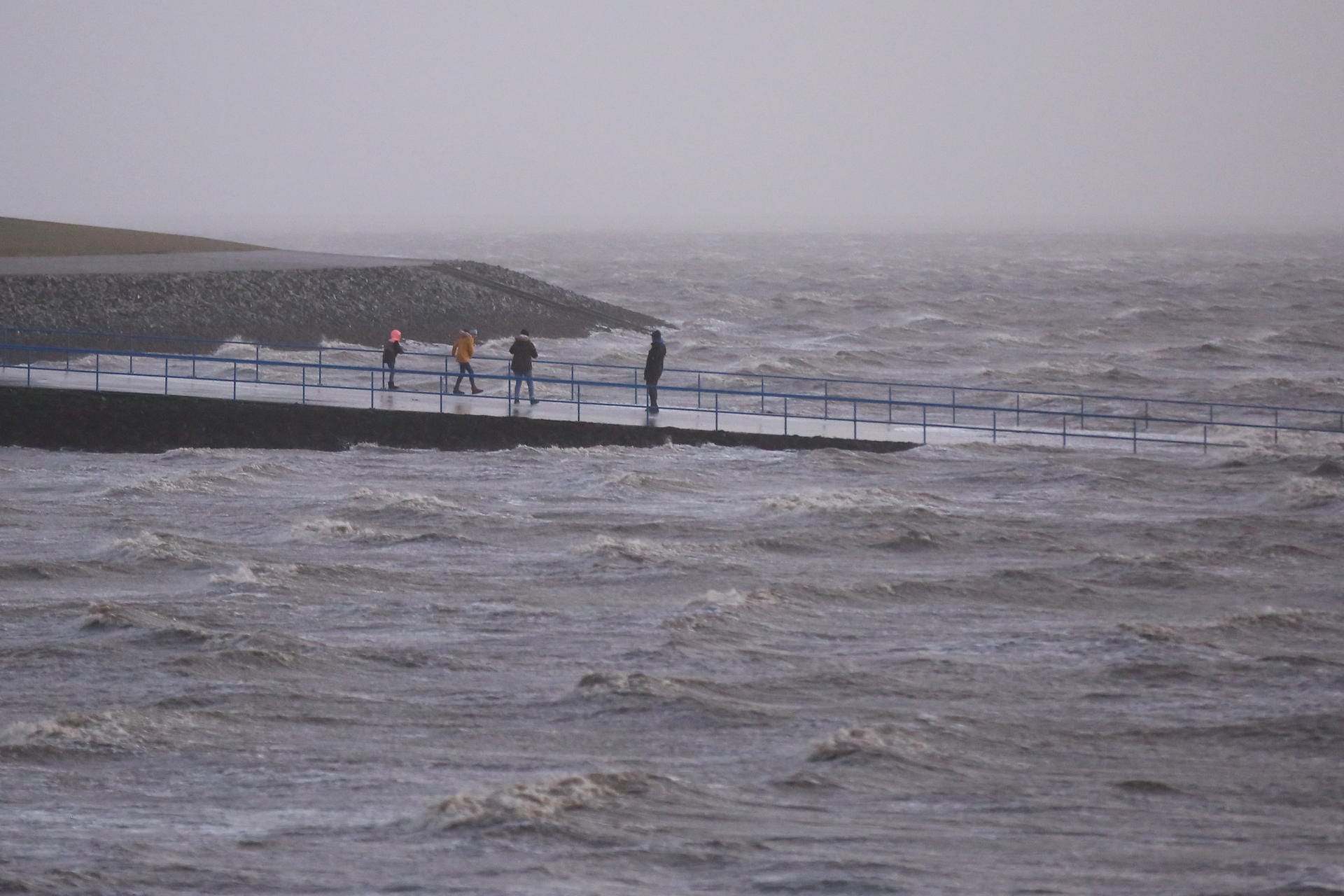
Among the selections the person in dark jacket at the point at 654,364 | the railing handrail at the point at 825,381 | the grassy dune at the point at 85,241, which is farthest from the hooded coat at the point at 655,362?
the grassy dune at the point at 85,241

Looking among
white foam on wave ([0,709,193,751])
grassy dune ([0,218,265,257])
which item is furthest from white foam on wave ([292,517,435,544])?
grassy dune ([0,218,265,257])

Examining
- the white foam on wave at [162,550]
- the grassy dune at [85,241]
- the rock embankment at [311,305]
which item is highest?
the grassy dune at [85,241]

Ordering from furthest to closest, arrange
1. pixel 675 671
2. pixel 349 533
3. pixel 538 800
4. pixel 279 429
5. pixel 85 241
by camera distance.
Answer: pixel 85 241 → pixel 279 429 → pixel 349 533 → pixel 675 671 → pixel 538 800

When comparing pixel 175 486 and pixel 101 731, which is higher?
pixel 175 486

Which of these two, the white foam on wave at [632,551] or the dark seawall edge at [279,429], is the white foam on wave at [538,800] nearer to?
the white foam on wave at [632,551]

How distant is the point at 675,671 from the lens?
17.6 m

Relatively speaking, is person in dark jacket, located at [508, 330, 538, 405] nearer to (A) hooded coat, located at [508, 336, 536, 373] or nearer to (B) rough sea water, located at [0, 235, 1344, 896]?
(A) hooded coat, located at [508, 336, 536, 373]

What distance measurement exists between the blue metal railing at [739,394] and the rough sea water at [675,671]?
1511 mm

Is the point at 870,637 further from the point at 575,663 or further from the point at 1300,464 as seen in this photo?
the point at 1300,464

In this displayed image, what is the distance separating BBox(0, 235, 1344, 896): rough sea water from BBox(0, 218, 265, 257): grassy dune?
34.0 metres

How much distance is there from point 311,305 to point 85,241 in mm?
16965

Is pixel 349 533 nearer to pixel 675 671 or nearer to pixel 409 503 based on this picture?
pixel 409 503

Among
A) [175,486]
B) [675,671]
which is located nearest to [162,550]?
[175,486]

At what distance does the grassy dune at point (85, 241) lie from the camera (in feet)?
209
